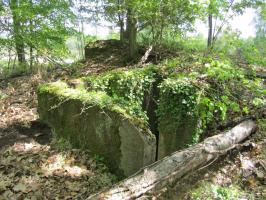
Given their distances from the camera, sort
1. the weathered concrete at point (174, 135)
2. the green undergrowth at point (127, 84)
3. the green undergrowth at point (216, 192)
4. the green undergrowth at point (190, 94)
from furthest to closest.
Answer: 1. the green undergrowth at point (127, 84)
2. the weathered concrete at point (174, 135)
3. the green undergrowth at point (190, 94)
4. the green undergrowth at point (216, 192)

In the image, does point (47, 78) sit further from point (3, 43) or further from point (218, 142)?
point (218, 142)

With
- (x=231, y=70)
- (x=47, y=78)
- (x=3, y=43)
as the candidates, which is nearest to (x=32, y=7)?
(x=3, y=43)

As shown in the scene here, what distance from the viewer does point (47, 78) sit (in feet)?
27.5

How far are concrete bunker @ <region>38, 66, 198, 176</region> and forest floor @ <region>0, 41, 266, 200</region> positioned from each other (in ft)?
1.09

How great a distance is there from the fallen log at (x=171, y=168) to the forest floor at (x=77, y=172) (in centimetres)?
25

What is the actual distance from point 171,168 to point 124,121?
1395 millimetres

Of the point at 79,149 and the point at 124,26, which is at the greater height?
the point at 124,26

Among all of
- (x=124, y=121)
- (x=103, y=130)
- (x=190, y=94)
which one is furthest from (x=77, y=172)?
(x=190, y=94)

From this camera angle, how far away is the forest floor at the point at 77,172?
3.26m

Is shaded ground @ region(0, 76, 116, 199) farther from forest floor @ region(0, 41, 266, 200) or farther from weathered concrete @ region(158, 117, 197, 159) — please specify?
weathered concrete @ region(158, 117, 197, 159)

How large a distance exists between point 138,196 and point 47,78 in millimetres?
6820

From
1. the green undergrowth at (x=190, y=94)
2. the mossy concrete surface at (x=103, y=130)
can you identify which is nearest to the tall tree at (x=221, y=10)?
the green undergrowth at (x=190, y=94)

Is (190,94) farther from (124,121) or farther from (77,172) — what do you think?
(77,172)

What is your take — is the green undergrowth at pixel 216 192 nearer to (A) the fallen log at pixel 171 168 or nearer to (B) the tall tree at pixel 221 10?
(A) the fallen log at pixel 171 168
